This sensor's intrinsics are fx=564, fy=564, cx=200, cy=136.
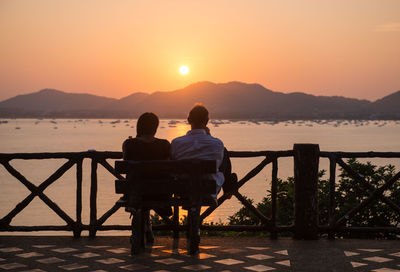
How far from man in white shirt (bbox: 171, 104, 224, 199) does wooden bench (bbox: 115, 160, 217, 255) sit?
0.51ft

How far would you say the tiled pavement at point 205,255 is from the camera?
6023 mm

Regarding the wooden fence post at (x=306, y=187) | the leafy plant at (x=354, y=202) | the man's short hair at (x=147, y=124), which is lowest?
the leafy plant at (x=354, y=202)

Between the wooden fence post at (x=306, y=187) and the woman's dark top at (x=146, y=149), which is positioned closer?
the woman's dark top at (x=146, y=149)

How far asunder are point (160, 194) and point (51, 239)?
1855mm

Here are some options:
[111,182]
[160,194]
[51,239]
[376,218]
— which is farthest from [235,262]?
[111,182]

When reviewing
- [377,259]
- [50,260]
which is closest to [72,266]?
[50,260]

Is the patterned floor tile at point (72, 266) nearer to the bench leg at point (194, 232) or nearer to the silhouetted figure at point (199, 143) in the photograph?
the bench leg at point (194, 232)

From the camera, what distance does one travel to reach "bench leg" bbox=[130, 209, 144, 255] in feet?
21.6

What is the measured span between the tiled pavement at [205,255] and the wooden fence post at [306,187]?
21cm

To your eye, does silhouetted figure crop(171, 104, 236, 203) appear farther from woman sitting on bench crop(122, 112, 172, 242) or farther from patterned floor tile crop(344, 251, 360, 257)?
patterned floor tile crop(344, 251, 360, 257)

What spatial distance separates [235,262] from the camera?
6.26m

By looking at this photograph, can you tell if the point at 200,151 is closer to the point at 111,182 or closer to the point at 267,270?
the point at 267,270

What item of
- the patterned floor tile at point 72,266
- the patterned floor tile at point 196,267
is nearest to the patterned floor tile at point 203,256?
the patterned floor tile at point 196,267

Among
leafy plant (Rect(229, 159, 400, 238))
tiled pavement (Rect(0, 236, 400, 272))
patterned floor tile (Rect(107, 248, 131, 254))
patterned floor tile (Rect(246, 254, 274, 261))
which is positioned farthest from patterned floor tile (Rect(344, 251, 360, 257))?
leafy plant (Rect(229, 159, 400, 238))
